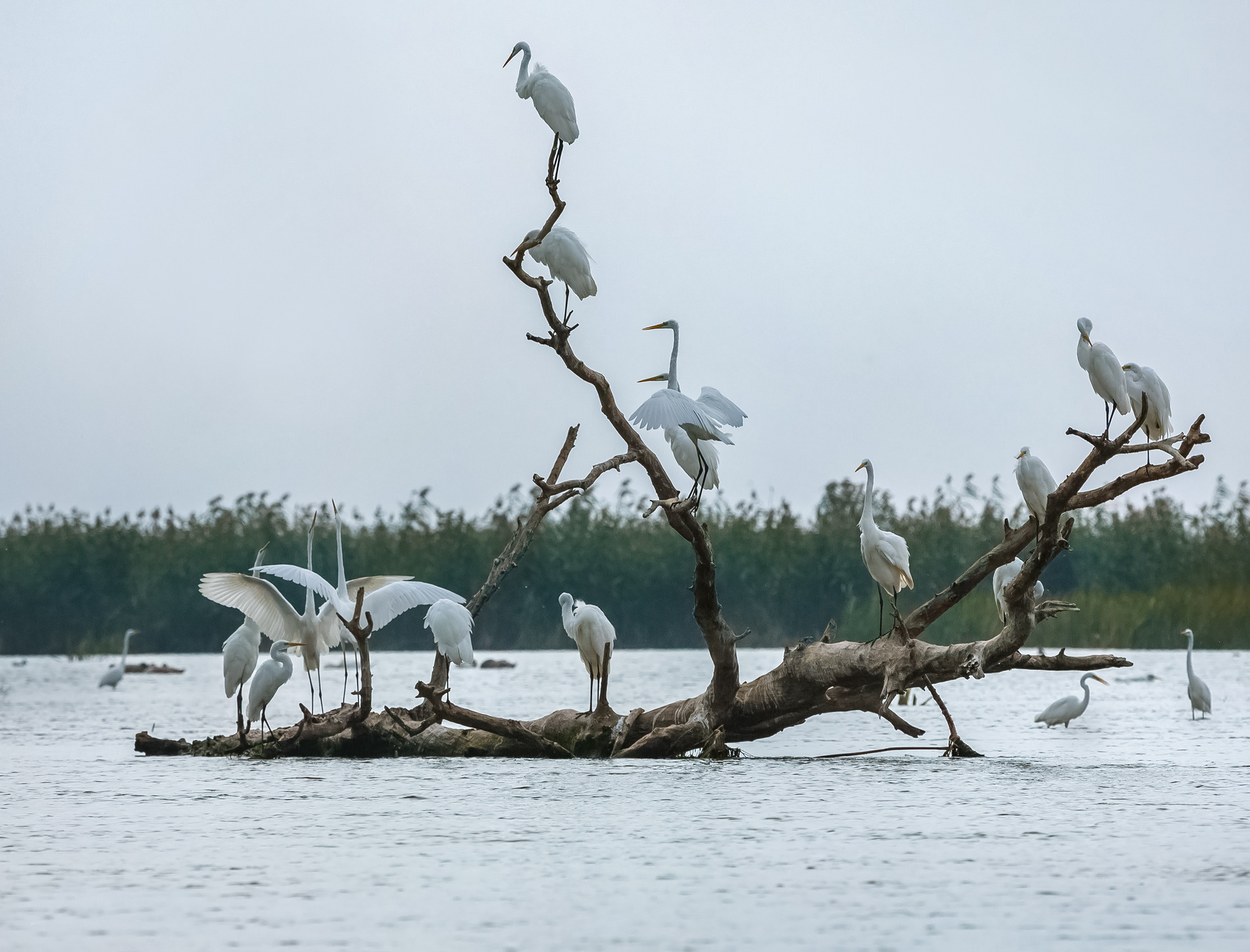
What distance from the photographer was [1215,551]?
25625mm

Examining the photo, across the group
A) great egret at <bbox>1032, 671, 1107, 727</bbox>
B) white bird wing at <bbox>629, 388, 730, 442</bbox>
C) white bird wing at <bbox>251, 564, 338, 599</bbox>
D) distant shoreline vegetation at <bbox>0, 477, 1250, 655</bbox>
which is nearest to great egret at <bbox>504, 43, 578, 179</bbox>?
white bird wing at <bbox>629, 388, 730, 442</bbox>

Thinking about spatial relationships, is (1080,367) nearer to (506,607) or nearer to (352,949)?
(352,949)

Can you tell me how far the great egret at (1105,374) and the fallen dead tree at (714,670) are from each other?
0.30m

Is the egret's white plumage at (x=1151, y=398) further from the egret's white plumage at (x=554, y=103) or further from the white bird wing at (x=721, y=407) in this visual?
the egret's white plumage at (x=554, y=103)

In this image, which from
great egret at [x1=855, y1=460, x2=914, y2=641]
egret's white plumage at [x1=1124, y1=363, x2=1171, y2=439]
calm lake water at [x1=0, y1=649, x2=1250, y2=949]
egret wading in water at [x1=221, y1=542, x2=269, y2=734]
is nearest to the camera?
calm lake water at [x1=0, y1=649, x2=1250, y2=949]

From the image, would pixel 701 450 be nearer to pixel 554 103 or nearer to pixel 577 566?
pixel 554 103

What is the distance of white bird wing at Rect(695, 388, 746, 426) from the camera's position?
10.1 m

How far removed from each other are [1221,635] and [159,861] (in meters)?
20.0

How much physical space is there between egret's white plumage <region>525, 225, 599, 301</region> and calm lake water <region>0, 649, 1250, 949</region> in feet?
11.9

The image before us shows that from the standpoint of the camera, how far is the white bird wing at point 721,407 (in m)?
10.1

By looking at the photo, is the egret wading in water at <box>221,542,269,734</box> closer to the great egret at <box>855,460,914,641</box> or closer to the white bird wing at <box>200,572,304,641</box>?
the white bird wing at <box>200,572,304,641</box>

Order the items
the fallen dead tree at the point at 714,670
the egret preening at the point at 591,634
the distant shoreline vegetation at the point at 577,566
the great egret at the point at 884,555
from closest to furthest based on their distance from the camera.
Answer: the fallen dead tree at the point at 714,670 < the great egret at the point at 884,555 < the egret preening at the point at 591,634 < the distant shoreline vegetation at the point at 577,566

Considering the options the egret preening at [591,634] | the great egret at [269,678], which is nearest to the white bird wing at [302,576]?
the great egret at [269,678]

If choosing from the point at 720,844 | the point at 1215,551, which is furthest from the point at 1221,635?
the point at 720,844
